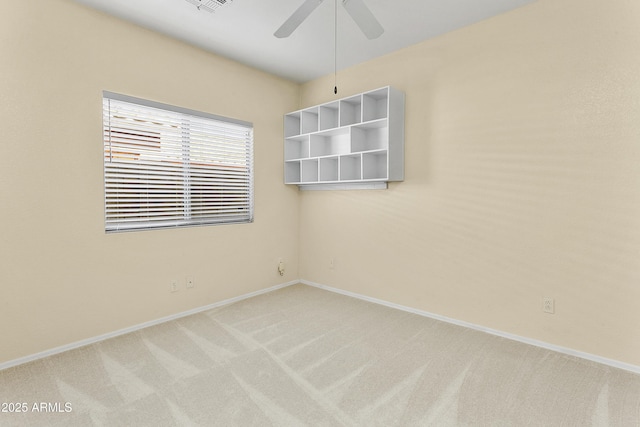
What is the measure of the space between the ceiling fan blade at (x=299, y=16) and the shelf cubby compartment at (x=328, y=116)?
1481mm

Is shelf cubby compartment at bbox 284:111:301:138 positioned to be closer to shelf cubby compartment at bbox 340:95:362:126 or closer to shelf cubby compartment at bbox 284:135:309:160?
shelf cubby compartment at bbox 284:135:309:160

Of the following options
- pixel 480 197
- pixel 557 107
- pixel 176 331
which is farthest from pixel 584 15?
pixel 176 331

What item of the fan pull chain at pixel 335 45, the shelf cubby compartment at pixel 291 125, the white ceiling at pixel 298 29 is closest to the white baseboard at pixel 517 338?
the shelf cubby compartment at pixel 291 125

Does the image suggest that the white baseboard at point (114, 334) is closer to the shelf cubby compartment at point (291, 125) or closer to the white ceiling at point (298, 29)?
the shelf cubby compartment at point (291, 125)

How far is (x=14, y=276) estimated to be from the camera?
226 centimetres

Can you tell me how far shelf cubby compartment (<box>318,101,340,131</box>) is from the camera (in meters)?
3.65

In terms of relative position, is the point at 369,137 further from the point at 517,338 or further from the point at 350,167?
the point at 517,338

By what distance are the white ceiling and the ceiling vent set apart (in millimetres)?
41

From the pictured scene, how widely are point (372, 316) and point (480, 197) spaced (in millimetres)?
1478

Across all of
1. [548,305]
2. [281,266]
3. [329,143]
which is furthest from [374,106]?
[548,305]

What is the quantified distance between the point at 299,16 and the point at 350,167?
1810 mm

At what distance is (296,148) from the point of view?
4160mm

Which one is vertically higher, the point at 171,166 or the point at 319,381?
the point at 171,166

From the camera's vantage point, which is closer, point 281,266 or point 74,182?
point 74,182
